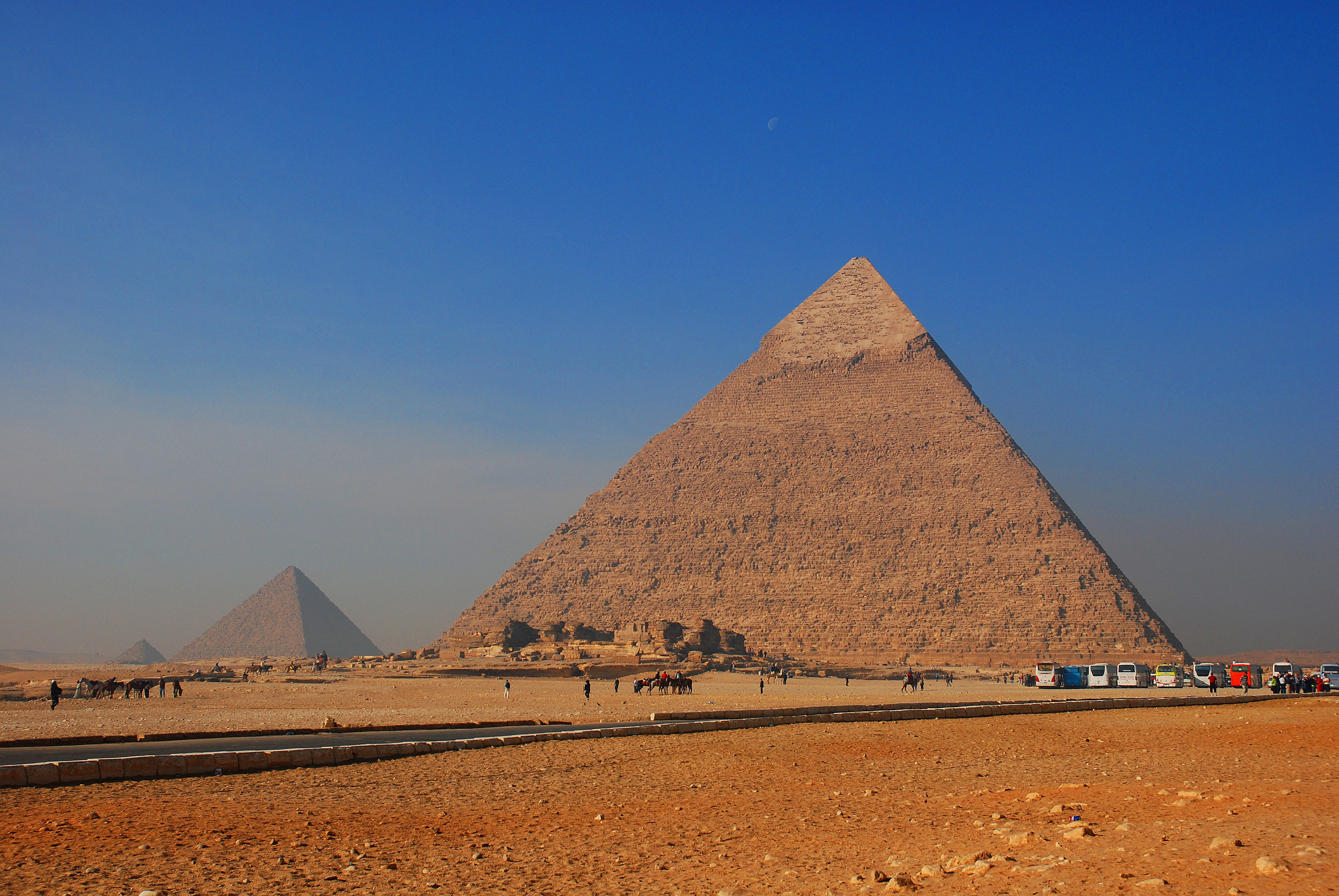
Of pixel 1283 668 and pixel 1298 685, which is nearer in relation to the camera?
pixel 1298 685

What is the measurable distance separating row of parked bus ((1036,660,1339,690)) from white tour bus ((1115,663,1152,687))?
0.04 feet

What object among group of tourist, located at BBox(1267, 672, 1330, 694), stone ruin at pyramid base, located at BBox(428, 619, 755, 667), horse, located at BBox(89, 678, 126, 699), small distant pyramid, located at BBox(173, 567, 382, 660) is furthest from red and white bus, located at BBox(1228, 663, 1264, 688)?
small distant pyramid, located at BBox(173, 567, 382, 660)

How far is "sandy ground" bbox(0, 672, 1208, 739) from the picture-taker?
18250 millimetres

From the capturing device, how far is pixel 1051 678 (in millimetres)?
39156

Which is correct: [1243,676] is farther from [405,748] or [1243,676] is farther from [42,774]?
[42,774]

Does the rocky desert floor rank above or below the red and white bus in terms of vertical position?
above

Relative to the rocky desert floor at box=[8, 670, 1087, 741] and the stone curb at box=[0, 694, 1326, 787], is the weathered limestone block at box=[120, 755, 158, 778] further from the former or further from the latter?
the rocky desert floor at box=[8, 670, 1087, 741]

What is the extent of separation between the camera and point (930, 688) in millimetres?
42375

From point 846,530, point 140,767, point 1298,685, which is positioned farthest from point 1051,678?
point 846,530

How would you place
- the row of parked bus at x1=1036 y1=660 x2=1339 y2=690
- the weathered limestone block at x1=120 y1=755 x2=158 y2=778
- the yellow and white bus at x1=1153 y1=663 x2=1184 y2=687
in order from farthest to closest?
the row of parked bus at x1=1036 y1=660 x2=1339 y2=690 → the yellow and white bus at x1=1153 y1=663 x2=1184 y2=687 → the weathered limestone block at x1=120 y1=755 x2=158 y2=778

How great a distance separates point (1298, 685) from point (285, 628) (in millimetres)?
126743

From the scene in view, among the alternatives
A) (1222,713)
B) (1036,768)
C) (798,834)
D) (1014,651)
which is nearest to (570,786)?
(798,834)

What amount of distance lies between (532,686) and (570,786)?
27.2 m

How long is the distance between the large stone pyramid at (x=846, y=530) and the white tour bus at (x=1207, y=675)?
1409 inches
